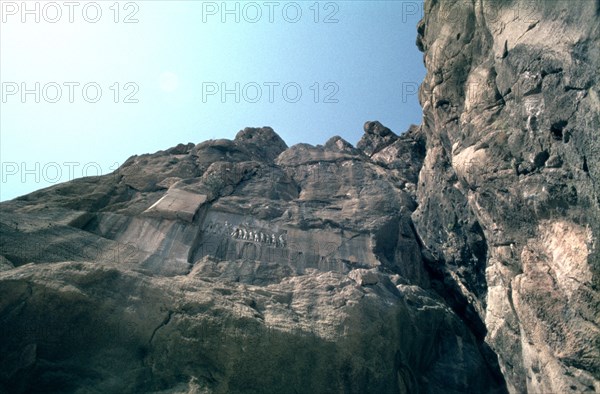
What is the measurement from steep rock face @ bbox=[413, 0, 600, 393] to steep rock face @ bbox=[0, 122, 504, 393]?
6.80 ft

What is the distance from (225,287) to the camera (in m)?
15.8

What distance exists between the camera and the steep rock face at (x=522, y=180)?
12.6 m

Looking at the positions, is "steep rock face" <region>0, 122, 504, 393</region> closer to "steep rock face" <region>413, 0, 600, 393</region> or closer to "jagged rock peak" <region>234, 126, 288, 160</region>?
"steep rock face" <region>413, 0, 600, 393</region>

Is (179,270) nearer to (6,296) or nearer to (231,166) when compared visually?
(6,296)

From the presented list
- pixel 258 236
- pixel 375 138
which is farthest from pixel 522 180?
pixel 375 138

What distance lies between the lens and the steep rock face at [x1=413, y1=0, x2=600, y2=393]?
1258cm

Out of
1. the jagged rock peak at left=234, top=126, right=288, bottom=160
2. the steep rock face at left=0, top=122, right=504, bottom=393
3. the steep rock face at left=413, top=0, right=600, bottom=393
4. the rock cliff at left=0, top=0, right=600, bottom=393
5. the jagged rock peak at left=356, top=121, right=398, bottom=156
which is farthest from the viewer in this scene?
the jagged rock peak at left=356, top=121, right=398, bottom=156

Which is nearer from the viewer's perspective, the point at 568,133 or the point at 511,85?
the point at 568,133

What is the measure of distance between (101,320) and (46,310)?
1402 millimetres

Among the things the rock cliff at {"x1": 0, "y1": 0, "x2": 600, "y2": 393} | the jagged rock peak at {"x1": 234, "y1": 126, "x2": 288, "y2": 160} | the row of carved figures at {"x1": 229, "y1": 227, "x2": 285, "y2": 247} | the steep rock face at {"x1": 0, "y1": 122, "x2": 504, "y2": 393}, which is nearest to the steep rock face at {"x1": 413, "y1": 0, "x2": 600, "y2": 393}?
the rock cliff at {"x1": 0, "y1": 0, "x2": 600, "y2": 393}

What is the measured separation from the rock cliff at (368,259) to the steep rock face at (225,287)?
61mm

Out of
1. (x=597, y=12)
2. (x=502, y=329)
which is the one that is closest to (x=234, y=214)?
(x=502, y=329)

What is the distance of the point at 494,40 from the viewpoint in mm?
16891

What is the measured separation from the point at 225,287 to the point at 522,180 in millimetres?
9916
